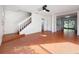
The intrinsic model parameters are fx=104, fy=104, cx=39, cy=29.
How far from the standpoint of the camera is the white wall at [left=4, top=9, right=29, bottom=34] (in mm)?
7574

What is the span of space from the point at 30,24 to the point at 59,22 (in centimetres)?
763

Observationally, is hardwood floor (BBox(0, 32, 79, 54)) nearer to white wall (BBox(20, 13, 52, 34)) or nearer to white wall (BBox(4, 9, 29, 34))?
white wall (BBox(4, 9, 29, 34))

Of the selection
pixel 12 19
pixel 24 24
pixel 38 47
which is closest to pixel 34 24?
pixel 24 24

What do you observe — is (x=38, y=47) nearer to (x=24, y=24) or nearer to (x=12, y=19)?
(x=12, y=19)

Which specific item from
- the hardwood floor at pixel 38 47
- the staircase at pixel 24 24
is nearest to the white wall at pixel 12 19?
the staircase at pixel 24 24

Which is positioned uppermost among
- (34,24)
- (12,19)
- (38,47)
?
(12,19)

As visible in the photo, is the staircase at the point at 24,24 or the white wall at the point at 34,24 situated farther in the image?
the white wall at the point at 34,24

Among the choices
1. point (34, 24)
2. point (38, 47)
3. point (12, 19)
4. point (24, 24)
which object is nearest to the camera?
point (38, 47)

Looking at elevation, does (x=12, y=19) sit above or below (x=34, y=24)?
above

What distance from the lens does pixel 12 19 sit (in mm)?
8500

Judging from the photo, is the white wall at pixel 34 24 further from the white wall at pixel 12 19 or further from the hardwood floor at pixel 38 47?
the hardwood floor at pixel 38 47

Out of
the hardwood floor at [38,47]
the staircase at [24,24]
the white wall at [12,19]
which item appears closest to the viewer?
the hardwood floor at [38,47]

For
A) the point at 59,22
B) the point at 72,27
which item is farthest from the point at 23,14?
the point at 72,27

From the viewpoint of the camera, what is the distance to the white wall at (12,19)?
7574mm
